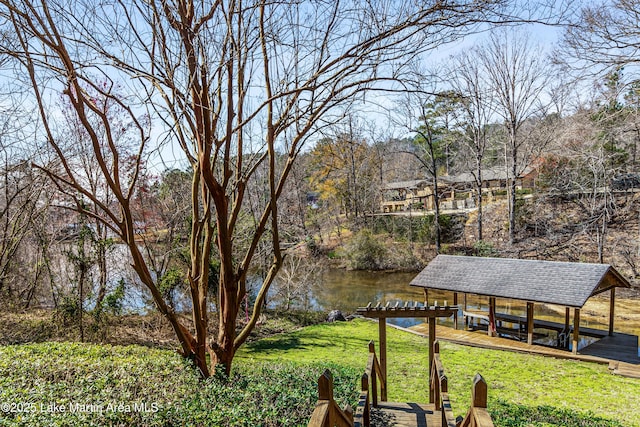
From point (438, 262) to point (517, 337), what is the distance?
323 centimetres

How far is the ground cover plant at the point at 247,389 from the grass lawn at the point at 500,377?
0.08ft

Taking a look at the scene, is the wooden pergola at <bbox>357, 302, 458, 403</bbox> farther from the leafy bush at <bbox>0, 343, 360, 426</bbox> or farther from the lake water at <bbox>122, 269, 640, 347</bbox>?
the lake water at <bbox>122, 269, 640, 347</bbox>

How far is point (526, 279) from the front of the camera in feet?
36.1

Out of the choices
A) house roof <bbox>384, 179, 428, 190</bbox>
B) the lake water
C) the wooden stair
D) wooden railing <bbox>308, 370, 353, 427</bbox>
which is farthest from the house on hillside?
wooden railing <bbox>308, 370, 353, 427</bbox>

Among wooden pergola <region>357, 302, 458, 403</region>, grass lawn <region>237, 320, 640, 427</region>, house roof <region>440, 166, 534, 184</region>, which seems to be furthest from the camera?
house roof <region>440, 166, 534, 184</region>

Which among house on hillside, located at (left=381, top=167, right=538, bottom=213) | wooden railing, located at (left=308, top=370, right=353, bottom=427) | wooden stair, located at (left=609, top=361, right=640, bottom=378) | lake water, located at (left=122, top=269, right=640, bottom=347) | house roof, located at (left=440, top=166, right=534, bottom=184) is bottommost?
lake water, located at (left=122, top=269, right=640, bottom=347)

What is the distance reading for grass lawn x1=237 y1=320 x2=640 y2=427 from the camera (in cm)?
576

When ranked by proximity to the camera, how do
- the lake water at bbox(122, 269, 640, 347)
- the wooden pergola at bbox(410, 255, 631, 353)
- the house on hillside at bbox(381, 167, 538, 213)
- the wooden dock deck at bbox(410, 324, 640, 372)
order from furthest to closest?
the house on hillside at bbox(381, 167, 538, 213), the lake water at bbox(122, 269, 640, 347), the wooden pergola at bbox(410, 255, 631, 353), the wooden dock deck at bbox(410, 324, 640, 372)

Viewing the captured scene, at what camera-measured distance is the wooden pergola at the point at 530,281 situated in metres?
9.84

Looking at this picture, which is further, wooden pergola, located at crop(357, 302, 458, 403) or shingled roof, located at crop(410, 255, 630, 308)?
shingled roof, located at crop(410, 255, 630, 308)

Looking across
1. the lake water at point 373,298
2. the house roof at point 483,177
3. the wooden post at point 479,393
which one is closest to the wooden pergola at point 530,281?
the lake water at point 373,298

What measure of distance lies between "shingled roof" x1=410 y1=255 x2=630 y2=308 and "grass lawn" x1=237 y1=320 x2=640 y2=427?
5.05 feet

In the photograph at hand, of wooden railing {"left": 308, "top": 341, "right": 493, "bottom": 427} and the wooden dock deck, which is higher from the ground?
wooden railing {"left": 308, "top": 341, "right": 493, "bottom": 427}

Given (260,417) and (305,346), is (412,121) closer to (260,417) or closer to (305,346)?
(305,346)
